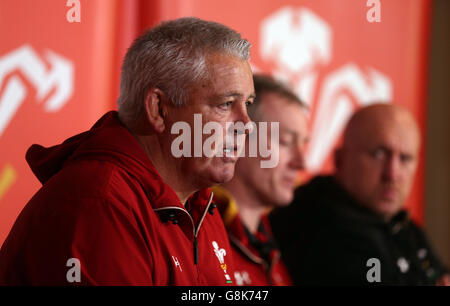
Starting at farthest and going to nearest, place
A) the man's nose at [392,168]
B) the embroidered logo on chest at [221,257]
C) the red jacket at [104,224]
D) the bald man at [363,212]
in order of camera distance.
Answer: the man's nose at [392,168], the bald man at [363,212], the embroidered logo on chest at [221,257], the red jacket at [104,224]

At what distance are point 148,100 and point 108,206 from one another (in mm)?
164

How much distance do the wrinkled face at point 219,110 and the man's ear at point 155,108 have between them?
0.04 feet

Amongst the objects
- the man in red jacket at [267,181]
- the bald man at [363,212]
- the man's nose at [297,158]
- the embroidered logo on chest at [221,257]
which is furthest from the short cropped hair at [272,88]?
the embroidered logo on chest at [221,257]

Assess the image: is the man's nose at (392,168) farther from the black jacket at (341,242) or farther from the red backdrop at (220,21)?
the red backdrop at (220,21)

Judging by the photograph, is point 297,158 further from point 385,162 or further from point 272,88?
point 385,162

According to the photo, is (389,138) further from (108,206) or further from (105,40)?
(108,206)

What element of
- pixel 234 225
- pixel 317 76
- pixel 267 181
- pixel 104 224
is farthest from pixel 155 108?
pixel 317 76

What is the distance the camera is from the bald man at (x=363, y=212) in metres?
1.56

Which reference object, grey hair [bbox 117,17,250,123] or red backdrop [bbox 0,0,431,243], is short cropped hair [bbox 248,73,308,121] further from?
grey hair [bbox 117,17,250,123]

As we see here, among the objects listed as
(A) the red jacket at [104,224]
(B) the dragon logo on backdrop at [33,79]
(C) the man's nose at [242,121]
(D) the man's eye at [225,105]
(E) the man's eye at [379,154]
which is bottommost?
(E) the man's eye at [379,154]

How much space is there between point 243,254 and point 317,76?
1.10 m

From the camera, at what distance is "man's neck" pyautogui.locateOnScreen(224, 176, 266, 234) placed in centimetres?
144

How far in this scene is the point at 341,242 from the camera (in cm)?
155

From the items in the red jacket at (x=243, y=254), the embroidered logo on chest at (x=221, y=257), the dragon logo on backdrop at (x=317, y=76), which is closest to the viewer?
the embroidered logo on chest at (x=221, y=257)
